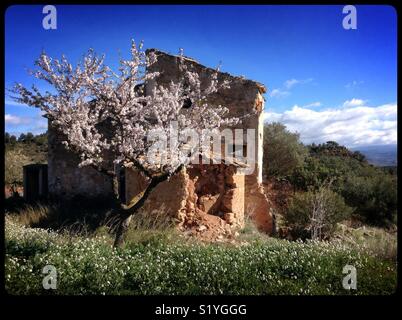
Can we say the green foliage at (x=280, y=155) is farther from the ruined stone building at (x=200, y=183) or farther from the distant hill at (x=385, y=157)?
the ruined stone building at (x=200, y=183)

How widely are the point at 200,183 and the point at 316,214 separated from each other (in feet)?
11.9

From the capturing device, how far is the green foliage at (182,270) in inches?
191

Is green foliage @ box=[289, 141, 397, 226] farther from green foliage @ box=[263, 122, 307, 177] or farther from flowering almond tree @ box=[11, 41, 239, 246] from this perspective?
flowering almond tree @ box=[11, 41, 239, 246]

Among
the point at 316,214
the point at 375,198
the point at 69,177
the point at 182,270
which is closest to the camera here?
the point at 182,270

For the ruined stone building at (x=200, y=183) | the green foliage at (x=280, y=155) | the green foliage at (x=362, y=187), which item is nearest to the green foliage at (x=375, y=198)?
the green foliage at (x=362, y=187)

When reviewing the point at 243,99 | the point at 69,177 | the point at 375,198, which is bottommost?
the point at 375,198

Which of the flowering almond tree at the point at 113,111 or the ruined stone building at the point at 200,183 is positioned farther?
the ruined stone building at the point at 200,183

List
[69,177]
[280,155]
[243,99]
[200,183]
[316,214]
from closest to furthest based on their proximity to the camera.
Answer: [200,183] < [316,214] < [243,99] < [69,177] < [280,155]

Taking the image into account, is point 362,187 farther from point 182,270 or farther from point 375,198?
point 182,270

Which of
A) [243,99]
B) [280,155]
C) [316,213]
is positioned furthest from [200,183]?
[280,155]

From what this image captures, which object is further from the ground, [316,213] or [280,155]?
[280,155]

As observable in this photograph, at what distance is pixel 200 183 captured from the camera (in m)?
10.5

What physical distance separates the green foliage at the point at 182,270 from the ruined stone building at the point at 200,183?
3165 millimetres
